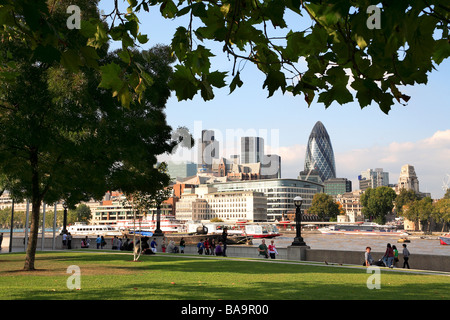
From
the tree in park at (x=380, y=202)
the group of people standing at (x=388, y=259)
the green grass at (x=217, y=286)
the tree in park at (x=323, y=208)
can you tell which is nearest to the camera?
the green grass at (x=217, y=286)

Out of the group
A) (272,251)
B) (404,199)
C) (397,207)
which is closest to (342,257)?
(272,251)

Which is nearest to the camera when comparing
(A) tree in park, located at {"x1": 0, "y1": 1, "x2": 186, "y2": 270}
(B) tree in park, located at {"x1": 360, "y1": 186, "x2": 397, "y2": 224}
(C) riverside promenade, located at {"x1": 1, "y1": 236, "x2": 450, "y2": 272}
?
(A) tree in park, located at {"x1": 0, "y1": 1, "x2": 186, "y2": 270}

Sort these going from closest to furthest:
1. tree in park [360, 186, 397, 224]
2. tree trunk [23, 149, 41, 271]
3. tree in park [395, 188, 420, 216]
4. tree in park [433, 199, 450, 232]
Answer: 1. tree trunk [23, 149, 41, 271]
2. tree in park [433, 199, 450, 232]
3. tree in park [395, 188, 420, 216]
4. tree in park [360, 186, 397, 224]

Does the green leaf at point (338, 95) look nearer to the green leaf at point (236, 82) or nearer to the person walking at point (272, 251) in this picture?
the green leaf at point (236, 82)

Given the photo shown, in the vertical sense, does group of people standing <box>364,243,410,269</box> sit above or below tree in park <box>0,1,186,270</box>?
below

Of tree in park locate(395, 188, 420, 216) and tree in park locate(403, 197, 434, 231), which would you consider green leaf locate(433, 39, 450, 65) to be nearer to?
tree in park locate(403, 197, 434, 231)

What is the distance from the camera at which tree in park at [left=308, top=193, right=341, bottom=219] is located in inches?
7362

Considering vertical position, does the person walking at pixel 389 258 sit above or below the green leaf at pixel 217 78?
below

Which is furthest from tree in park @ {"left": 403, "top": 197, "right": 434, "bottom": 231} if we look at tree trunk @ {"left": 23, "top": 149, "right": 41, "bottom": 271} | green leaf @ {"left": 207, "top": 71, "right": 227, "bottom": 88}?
green leaf @ {"left": 207, "top": 71, "right": 227, "bottom": 88}

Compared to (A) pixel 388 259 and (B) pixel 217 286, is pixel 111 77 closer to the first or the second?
(B) pixel 217 286

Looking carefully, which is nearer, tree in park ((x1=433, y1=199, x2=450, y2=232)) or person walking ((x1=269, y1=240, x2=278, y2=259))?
person walking ((x1=269, y1=240, x2=278, y2=259))

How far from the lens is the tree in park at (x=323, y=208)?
187 m

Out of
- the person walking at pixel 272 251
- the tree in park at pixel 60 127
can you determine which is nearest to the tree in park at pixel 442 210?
the person walking at pixel 272 251
